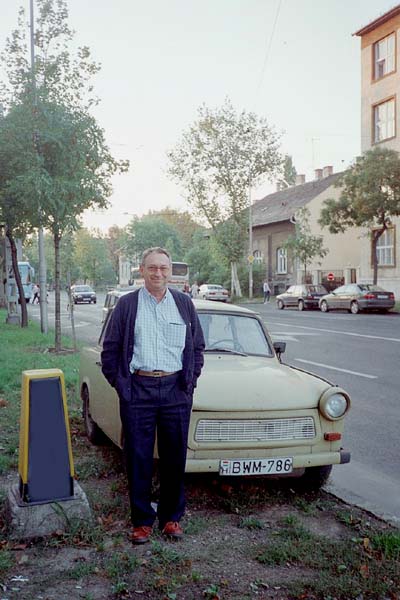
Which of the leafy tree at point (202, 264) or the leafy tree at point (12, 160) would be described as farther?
the leafy tree at point (202, 264)

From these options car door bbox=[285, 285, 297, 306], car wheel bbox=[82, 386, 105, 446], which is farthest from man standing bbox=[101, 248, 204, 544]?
car door bbox=[285, 285, 297, 306]

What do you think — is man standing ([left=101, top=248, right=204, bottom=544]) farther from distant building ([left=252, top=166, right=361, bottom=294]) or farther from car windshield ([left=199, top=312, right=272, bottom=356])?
distant building ([left=252, top=166, right=361, bottom=294])

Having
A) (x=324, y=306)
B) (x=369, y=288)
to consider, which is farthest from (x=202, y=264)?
(x=369, y=288)

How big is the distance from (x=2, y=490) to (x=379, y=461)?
3433 mm

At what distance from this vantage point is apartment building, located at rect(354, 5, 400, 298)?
1455 inches

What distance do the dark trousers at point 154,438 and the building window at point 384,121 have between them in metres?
36.5

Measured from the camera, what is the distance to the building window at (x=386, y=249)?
1481 inches

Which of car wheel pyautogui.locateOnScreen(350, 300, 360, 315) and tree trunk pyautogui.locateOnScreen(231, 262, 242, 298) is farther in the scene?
tree trunk pyautogui.locateOnScreen(231, 262, 242, 298)

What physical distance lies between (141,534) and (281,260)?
173 feet

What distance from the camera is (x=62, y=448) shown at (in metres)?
4.39

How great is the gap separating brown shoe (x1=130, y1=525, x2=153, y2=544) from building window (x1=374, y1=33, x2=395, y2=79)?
3793 centimetres

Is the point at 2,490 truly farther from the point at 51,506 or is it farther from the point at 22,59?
the point at 22,59

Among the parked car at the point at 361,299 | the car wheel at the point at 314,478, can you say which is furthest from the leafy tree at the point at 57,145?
the parked car at the point at 361,299

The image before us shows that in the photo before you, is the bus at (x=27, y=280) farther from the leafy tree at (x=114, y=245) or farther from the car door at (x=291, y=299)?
the leafy tree at (x=114, y=245)
